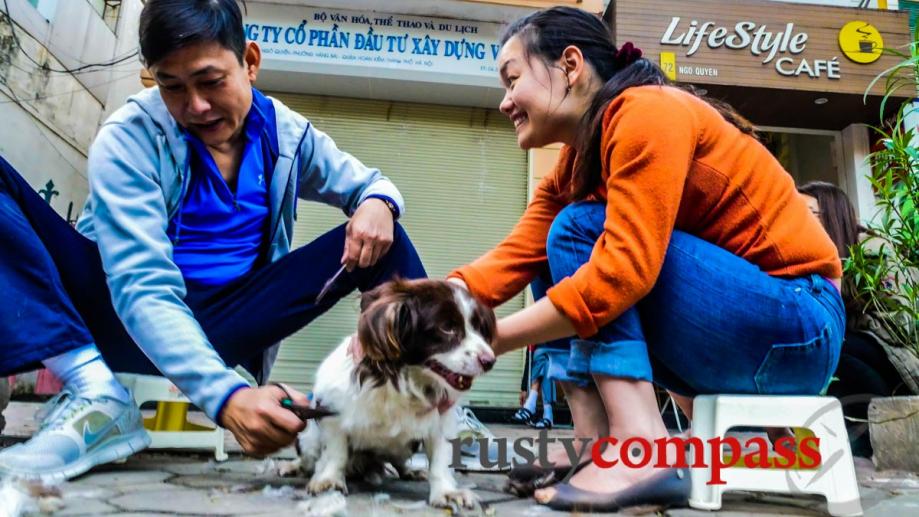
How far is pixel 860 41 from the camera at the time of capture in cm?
626

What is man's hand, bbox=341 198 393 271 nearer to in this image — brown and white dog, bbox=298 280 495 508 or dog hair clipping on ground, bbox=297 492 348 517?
brown and white dog, bbox=298 280 495 508

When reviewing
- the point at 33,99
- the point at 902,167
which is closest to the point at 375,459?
the point at 902,167

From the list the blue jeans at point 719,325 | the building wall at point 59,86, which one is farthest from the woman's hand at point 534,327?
the building wall at point 59,86

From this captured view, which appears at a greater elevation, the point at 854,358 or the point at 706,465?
the point at 854,358

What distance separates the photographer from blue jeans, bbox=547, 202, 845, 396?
1.46 meters

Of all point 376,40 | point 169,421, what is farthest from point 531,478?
point 376,40

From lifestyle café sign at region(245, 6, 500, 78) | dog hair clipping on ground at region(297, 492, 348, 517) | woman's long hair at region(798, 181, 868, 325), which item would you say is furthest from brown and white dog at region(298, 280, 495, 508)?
→ lifestyle café sign at region(245, 6, 500, 78)

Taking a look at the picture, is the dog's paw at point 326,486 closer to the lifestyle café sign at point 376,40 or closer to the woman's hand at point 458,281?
the woman's hand at point 458,281

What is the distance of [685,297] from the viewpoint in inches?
59.5

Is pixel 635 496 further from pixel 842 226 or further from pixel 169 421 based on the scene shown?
pixel 842 226

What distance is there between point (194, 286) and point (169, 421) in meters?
0.72

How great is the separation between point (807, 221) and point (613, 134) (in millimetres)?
529

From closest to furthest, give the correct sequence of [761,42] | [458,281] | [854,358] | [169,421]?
[458,281] < [169,421] < [854,358] < [761,42]

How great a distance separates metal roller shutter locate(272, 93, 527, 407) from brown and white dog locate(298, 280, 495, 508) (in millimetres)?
4559
